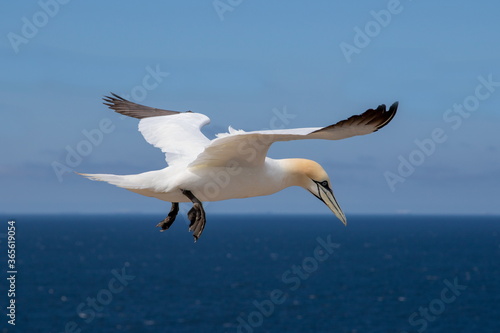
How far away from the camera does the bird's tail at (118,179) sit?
34.6 feet

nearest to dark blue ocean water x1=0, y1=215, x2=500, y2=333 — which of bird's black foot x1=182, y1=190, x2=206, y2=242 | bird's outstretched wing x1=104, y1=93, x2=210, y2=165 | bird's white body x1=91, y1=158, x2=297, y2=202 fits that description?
bird's outstretched wing x1=104, y1=93, x2=210, y2=165

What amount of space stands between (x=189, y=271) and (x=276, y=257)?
28798 mm

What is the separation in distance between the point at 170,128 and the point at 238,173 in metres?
3.03

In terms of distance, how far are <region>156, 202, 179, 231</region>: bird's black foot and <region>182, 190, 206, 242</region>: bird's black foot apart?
689 mm

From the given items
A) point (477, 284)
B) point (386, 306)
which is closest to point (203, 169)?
point (386, 306)

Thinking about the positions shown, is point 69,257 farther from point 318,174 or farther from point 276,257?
point 318,174

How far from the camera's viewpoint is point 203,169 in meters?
10.6

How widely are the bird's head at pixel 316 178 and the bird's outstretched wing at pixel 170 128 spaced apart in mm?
1419

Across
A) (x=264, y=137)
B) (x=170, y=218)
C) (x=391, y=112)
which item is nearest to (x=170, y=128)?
(x=170, y=218)

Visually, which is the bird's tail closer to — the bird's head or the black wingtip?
the bird's head

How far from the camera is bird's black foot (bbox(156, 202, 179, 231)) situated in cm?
1115

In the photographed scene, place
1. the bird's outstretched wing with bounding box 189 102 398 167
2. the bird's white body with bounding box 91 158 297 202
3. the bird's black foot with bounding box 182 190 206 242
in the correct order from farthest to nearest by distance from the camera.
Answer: the bird's white body with bounding box 91 158 297 202 < the bird's black foot with bounding box 182 190 206 242 < the bird's outstretched wing with bounding box 189 102 398 167

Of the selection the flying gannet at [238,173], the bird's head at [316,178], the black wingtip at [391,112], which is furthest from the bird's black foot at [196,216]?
the black wingtip at [391,112]

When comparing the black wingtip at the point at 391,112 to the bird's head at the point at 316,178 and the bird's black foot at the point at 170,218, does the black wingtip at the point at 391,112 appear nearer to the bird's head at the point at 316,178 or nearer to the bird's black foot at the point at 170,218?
the bird's head at the point at 316,178
